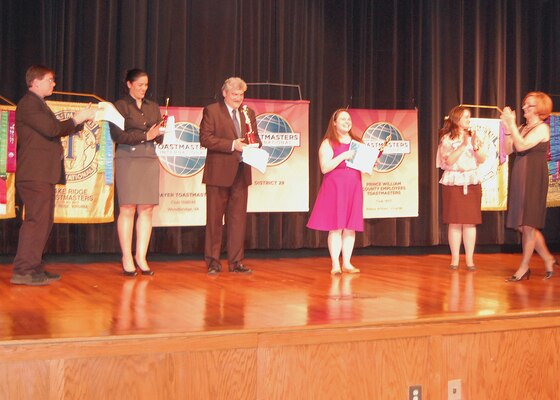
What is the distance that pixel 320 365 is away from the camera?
10.7ft

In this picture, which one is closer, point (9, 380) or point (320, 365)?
point (9, 380)

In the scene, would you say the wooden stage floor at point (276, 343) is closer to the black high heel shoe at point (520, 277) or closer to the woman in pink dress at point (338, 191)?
the black high heel shoe at point (520, 277)

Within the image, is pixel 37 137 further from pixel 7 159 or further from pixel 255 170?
pixel 255 170

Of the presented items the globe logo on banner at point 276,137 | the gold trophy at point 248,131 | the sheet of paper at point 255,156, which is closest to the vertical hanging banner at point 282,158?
the globe logo on banner at point 276,137

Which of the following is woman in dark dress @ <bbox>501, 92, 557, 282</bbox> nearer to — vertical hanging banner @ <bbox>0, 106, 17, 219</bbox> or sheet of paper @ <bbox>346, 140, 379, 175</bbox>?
sheet of paper @ <bbox>346, 140, 379, 175</bbox>

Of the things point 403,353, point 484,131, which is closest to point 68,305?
point 403,353

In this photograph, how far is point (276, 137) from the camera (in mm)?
6555

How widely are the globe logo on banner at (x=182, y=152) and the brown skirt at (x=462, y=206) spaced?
6.91 feet

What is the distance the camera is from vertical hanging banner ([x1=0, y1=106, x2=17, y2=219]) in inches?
226

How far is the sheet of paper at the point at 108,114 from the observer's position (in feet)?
16.1

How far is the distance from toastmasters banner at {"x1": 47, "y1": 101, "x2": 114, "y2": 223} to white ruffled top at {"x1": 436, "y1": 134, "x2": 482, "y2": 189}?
2694 mm

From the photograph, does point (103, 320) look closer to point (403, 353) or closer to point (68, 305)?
point (68, 305)

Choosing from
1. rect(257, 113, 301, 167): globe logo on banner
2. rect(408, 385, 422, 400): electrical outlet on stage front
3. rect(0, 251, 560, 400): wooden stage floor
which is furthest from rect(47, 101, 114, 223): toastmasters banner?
rect(408, 385, 422, 400): electrical outlet on stage front

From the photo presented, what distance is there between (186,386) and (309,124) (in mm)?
4471
